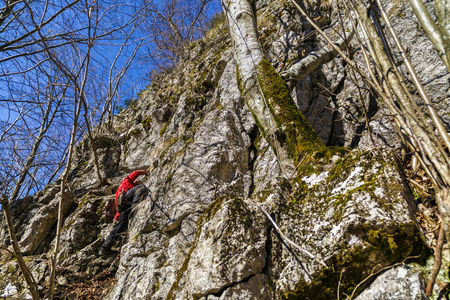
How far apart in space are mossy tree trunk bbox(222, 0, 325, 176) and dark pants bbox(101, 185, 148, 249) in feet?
11.0

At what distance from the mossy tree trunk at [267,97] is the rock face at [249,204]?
304 mm

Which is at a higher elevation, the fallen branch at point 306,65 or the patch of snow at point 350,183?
the fallen branch at point 306,65

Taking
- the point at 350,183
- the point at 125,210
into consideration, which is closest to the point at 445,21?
the point at 350,183

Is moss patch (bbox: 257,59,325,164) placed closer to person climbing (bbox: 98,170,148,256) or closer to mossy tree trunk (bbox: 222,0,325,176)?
mossy tree trunk (bbox: 222,0,325,176)

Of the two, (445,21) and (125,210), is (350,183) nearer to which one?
(445,21)

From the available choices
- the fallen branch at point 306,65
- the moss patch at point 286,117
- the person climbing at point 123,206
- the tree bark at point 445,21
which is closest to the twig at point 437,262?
the tree bark at point 445,21

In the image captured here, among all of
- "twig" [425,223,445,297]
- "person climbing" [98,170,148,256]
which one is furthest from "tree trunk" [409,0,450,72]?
"person climbing" [98,170,148,256]

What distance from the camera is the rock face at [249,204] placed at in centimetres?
160

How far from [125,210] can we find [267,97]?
169 inches

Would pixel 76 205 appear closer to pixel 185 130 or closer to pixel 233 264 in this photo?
pixel 185 130

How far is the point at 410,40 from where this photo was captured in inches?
174

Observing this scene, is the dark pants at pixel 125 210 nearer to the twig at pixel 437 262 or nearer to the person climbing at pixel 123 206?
the person climbing at pixel 123 206

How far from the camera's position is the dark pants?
5.58 meters

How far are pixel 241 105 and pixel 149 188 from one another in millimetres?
2792
